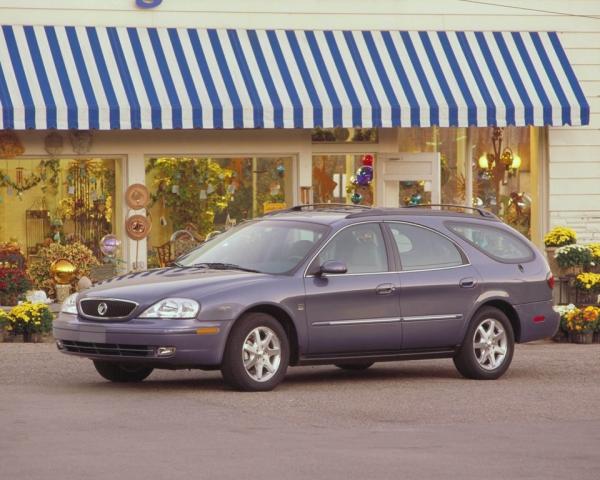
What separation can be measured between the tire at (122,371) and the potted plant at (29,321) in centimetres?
466

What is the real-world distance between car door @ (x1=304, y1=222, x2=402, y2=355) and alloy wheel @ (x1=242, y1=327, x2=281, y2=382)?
395mm

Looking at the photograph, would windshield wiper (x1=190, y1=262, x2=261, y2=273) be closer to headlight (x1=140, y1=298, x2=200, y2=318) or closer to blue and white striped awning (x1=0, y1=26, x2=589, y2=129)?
headlight (x1=140, y1=298, x2=200, y2=318)

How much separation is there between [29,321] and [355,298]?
228 inches

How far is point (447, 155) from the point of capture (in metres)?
24.5

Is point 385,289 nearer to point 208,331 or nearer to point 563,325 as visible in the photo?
point 208,331

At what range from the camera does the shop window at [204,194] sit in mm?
23156

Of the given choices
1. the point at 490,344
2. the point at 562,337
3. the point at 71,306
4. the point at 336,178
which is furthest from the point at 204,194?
the point at 71,306

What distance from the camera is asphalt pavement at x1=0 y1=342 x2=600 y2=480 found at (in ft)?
29.8

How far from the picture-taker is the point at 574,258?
21.8 m

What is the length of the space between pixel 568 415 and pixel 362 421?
5.37ft

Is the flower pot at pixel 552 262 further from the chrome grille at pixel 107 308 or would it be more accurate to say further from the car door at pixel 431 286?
the chrome grille at pixel 107 308

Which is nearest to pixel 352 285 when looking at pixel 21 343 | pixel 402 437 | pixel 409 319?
pixel 409 319

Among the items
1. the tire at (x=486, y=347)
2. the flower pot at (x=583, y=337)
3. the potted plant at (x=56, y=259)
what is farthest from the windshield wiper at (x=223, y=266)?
the potted plant at (x=56, y=259)

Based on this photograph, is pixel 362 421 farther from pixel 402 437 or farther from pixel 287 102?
pixel 287 102
